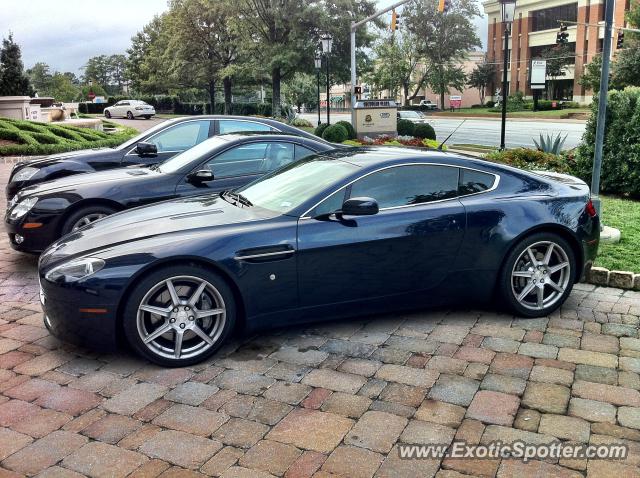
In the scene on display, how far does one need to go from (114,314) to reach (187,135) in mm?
4900

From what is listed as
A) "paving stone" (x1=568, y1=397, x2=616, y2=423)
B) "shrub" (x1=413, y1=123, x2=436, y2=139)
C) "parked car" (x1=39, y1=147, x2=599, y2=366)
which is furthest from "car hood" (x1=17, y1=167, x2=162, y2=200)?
"shrub" (x1=413, y1=123, x2=436, y2=139)

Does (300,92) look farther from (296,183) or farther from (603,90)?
(296,183)

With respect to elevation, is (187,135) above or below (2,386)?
above

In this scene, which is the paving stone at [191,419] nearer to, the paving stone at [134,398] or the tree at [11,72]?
A: the paving stone at [134,398]

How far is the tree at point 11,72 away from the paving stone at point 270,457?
1145 inches

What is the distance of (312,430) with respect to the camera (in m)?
3.34

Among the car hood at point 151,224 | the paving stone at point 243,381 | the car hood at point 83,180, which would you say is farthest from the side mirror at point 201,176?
the paving stone at point 243,381

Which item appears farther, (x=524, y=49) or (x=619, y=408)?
(x=524, y=49)

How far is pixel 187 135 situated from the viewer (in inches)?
335

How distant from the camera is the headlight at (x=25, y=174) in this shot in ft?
26.3

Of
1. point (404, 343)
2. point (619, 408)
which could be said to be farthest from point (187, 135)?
point (619, 408)

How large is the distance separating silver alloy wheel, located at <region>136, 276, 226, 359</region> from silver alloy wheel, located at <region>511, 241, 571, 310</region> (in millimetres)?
2308

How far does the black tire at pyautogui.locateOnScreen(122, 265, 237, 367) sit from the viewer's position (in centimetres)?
401

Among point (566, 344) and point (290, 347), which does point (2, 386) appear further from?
point (566, 344)
